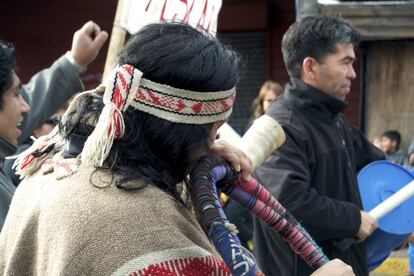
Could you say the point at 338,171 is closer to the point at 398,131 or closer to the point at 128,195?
the point at 128,195

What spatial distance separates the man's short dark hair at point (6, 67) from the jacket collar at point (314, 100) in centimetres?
133

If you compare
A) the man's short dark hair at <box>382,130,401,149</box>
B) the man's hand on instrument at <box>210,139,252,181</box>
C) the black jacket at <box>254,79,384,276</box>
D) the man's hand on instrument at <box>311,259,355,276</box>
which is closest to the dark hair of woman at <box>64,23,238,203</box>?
the man's hand on instrument at <box>210,139,252,181</box>

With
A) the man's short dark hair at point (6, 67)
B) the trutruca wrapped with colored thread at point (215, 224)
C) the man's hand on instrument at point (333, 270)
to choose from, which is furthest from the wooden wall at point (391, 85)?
the trutruca wrapped with colored thread at point (215, 224)

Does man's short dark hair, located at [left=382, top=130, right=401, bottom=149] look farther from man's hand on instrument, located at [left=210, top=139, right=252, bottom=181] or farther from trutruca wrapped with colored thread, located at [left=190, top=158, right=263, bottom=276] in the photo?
trutruca wrapped with colored thread, located at [left=190, top=158, right=263, bottom=276]

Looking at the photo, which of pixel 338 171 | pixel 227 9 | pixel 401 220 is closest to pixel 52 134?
pixel 338 171

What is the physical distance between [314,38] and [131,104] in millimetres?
2237

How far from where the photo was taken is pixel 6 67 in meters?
2.80

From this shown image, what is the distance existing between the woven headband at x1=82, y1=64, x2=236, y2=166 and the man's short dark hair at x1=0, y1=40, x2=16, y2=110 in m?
1.26

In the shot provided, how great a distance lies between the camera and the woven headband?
160 cm

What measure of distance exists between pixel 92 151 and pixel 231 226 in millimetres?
342

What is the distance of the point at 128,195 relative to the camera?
158 cm

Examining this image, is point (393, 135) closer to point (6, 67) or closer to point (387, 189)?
point (387, 189)

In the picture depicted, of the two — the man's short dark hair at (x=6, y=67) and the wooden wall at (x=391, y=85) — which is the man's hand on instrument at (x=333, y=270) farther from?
the wooden wall at (x=391, y=85)

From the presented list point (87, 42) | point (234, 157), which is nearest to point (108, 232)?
point (234, 157)
